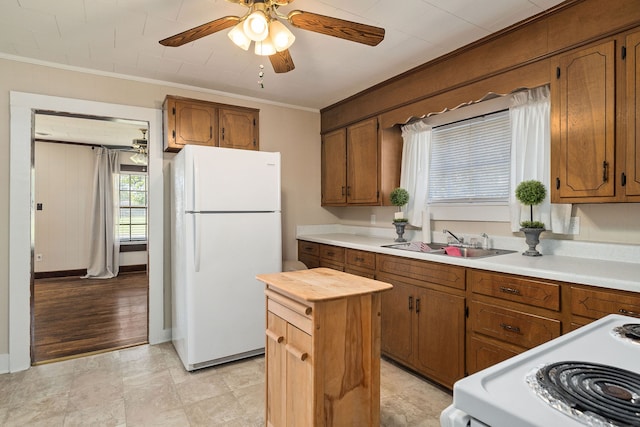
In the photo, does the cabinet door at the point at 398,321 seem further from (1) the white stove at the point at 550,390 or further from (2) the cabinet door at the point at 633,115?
(1) the white stove at the point at 550,390

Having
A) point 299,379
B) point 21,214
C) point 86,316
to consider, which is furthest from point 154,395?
point 86,316

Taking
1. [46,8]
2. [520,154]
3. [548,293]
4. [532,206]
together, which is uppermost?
[46,8]

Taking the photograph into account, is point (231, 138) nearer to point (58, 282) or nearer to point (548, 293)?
point (548, 293)

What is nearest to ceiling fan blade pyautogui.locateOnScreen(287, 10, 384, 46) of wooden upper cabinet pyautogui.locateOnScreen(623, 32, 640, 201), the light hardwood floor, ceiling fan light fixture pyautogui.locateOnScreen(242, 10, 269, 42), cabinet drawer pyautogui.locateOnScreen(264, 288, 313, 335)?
ceiling fan light fixture pyautogui.locateOnScreen(242, 10, 269, 42)

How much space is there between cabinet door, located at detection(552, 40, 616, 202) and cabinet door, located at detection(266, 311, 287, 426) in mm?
1812

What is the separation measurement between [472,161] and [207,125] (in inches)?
95.7

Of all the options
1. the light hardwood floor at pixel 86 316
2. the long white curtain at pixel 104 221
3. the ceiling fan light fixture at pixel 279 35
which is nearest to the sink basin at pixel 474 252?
the ceiling fan light fixture at pixel 279 35

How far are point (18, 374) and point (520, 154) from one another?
164 inches

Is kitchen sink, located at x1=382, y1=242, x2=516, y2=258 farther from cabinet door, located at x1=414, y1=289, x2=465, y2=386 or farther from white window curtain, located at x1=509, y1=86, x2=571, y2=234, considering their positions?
cabinet door, located at x1=414, y1=289, x2=465, y2=386

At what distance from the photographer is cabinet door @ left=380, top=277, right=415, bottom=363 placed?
2605mm

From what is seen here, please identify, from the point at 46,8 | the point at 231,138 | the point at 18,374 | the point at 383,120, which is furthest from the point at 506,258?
the point at 18,374

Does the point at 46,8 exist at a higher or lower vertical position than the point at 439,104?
higher

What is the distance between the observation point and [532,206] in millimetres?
2357

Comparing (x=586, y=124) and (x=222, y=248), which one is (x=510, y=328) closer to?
(x=586, y=124)
